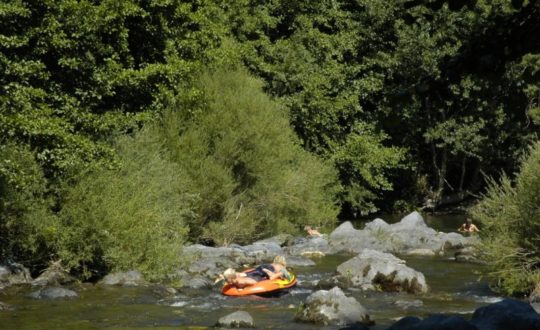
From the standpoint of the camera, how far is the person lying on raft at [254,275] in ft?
57.0

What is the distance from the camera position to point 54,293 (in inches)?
644

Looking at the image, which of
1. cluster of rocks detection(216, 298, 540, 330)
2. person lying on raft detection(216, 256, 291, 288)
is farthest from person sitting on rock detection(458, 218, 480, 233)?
cluster of rocks detection(216, 298, 540, 330)

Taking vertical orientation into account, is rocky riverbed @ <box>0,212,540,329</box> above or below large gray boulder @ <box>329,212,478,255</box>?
above

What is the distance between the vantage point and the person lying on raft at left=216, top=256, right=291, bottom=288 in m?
17.4

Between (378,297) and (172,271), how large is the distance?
194 inches

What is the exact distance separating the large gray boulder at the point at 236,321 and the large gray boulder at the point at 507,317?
4129 millimetres

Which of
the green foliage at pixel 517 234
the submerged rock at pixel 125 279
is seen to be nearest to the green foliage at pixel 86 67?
the submerged rock at pixel 125 279

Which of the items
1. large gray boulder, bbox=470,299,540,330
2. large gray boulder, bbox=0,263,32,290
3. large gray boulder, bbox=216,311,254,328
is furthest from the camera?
large gray boulder, bbox=0,263,32,290

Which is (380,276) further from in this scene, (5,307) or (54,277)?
(5,307)

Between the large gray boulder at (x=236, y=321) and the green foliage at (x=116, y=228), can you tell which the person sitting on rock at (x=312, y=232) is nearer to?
the green foliage at (x=116, y=228)

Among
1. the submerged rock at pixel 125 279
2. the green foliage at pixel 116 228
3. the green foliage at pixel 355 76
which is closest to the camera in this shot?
the submerged rock at pixel 125 279

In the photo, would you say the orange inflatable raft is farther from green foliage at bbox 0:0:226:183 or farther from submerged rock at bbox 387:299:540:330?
submerged rock at bbox 387:299:540:330

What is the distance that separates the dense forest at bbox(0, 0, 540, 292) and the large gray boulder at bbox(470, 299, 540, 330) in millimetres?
2784

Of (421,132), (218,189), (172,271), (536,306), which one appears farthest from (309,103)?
(536,306)
